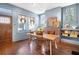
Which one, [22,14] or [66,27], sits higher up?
[22,14]

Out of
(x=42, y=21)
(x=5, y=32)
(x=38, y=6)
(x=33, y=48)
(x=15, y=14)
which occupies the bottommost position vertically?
(x=33, y=48)

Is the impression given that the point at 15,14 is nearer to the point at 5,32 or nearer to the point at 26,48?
the point at 5,32

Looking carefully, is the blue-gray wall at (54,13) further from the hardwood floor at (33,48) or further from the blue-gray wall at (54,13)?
the hardwood floor at (33,48)

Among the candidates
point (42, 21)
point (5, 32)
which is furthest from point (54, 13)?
point (5, 32)

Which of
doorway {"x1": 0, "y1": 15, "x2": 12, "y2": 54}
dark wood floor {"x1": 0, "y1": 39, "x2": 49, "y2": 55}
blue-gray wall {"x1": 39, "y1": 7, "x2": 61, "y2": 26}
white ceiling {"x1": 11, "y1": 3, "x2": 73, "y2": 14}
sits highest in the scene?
white ceiling {"x1": 11, "y1": 3, "x2": 73, "y2": 14}

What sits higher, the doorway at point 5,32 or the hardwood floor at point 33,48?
the doorway at point 5,32

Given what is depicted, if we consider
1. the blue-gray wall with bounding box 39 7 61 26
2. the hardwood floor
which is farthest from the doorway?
the blue-gray wall with bounding box 39 7 61 26

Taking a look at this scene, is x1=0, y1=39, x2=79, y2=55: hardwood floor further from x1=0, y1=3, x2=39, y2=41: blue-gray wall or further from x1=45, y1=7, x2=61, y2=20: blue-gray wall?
x1=45, y1=7, x2=61, y2=20: blue-gray wall

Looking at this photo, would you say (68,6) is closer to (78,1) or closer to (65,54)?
(78,1)

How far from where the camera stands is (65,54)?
7.40 ft

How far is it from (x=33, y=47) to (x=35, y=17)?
612mm

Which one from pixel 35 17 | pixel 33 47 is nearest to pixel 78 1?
pixel 35 17

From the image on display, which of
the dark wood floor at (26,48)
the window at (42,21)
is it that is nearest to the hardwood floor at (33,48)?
the dark wood floor at (26,48)

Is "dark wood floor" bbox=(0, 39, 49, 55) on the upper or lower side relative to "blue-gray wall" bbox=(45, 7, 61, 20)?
lower
